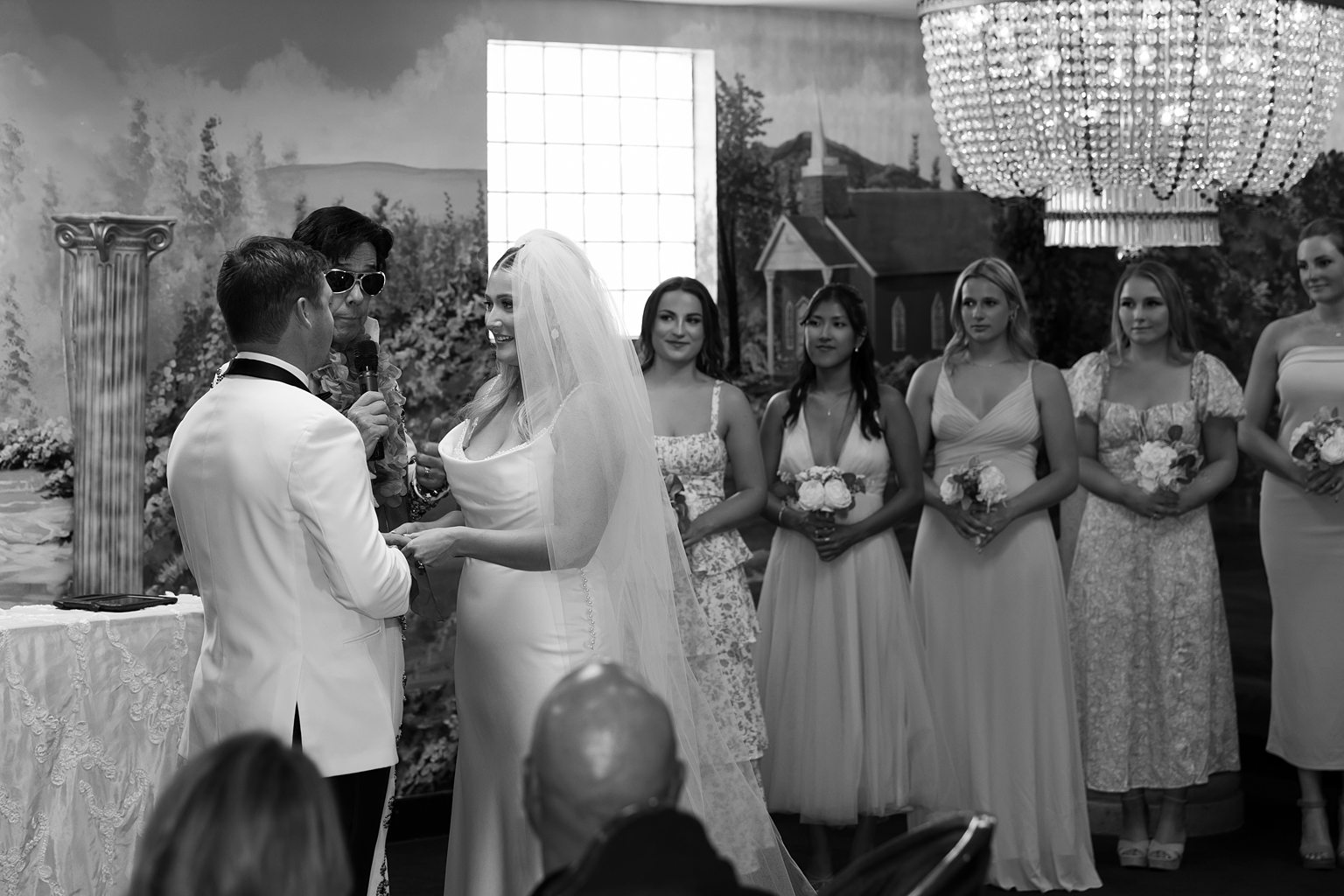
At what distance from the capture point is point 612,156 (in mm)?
7555

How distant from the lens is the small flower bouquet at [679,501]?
5367 mm

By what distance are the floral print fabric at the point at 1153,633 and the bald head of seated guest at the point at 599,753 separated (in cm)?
493

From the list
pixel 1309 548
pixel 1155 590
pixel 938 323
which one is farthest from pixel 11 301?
pixel 1309 548

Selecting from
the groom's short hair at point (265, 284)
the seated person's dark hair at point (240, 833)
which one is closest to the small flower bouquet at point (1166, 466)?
the groom's short hair at point (265, 284)

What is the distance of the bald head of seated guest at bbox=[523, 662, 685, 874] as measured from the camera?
132 cm

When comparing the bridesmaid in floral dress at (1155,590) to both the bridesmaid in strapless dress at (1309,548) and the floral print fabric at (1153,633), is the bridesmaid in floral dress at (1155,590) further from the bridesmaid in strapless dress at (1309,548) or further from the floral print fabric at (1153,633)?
the bridesmaid in strapless dress at (1309,548)

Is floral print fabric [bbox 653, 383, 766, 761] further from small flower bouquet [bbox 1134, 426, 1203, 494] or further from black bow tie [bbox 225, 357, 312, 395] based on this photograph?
black bow tie [bbox 225, 357, 312, 395]

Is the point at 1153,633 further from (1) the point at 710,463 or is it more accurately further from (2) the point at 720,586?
(1) the point at 710,463

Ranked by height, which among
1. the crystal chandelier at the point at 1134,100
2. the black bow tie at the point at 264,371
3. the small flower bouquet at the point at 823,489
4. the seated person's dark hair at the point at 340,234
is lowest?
the small flower bouquet at the point at 823,489

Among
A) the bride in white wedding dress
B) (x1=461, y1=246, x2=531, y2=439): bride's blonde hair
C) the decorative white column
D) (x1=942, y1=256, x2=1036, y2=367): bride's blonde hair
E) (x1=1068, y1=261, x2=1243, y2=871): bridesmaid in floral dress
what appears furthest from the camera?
(x1=1068, y1=261, x2=1243, y2=871): bridesmaid in floral dress

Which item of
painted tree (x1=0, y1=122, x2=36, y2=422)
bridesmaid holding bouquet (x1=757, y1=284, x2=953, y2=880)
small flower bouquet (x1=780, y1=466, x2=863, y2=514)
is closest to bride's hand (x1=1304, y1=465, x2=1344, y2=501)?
bridesmaid holding bouquet (x1=757, y1=284, x2=953, y2=880)

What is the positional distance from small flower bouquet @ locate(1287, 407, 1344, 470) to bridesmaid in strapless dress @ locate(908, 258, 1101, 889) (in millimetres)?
959

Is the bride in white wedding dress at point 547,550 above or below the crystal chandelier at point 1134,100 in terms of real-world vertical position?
below

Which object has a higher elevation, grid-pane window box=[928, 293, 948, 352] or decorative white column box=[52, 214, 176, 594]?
grid-pane window box=[928, 293, 948, 352]
